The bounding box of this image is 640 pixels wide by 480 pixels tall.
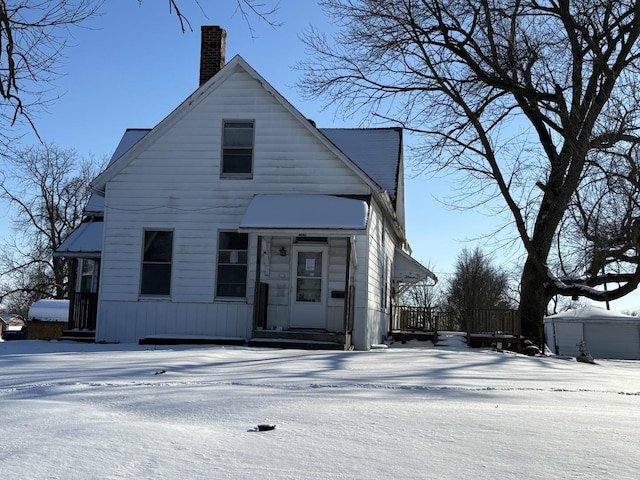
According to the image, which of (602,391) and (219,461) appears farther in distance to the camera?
(602,391)

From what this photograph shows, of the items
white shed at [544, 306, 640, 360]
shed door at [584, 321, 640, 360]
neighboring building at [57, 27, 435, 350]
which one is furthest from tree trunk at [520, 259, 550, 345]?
shed door at [584, 321, 640, 360]

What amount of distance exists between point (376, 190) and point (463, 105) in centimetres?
672

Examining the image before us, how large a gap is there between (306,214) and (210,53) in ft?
22.8

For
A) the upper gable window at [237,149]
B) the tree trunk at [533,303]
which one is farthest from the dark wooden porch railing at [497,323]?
the upper gable window at [237,149]

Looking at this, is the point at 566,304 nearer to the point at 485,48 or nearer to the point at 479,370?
the point at 485,48

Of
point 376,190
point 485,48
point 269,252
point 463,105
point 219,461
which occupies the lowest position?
point 219,461

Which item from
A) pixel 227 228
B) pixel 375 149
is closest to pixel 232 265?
pixel 227 228

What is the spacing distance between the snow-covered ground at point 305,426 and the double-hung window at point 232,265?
747cm

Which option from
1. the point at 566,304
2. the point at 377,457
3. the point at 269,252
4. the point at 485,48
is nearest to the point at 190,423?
the point at 377,457

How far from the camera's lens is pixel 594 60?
61.7 ft

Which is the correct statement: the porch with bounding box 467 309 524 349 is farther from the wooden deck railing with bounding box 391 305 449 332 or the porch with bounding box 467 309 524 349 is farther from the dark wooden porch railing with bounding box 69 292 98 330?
the dark wooden porch railing with bounding box 69 292 98 330

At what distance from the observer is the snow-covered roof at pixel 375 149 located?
2066 centimetres

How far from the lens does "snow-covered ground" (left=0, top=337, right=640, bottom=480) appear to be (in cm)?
391

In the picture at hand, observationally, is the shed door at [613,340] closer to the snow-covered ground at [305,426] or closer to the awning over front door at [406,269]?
the awning over front door at [406,269]
